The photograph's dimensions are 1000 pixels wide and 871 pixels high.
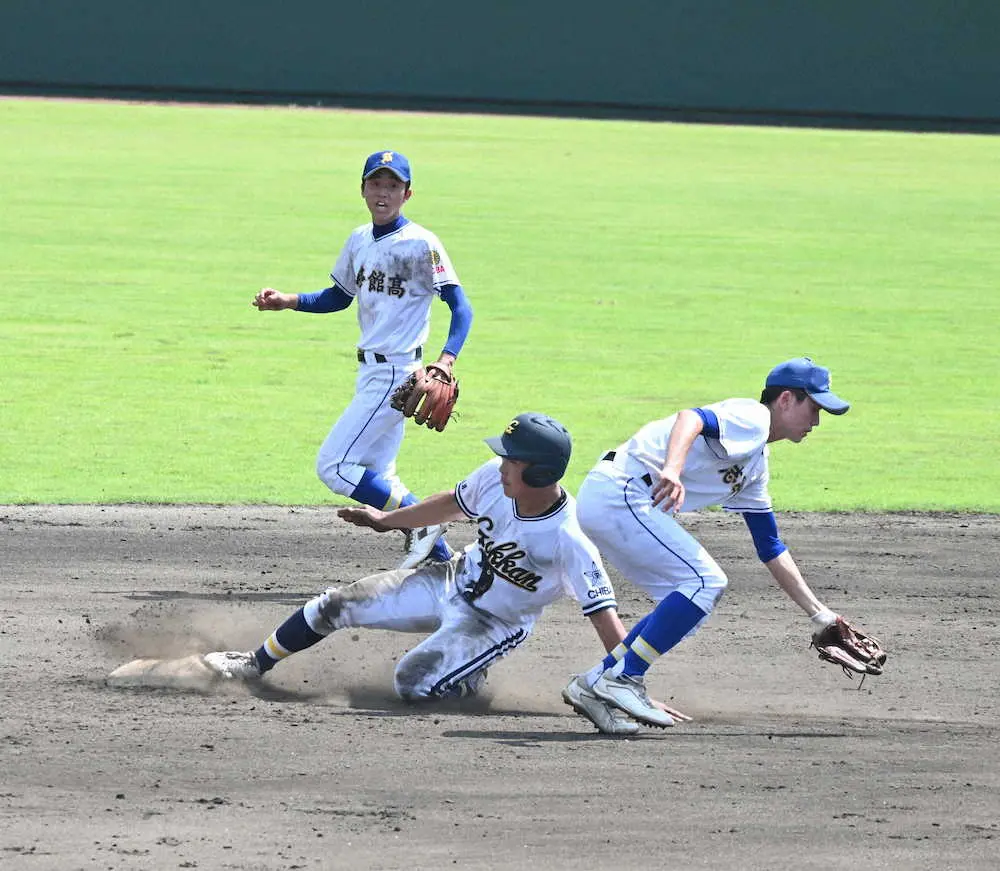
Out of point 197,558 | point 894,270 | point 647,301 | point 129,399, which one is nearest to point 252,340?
point 129,399

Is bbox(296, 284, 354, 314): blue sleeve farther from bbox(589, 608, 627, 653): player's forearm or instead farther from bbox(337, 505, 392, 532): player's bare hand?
bbox(589, 608, 627, 653): player's forearm

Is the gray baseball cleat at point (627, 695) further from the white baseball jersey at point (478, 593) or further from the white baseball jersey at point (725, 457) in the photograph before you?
the white baseball jersey at point (725, 457)

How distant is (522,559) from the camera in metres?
6.29

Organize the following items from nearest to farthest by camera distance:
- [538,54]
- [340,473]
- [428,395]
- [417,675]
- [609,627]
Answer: [609,627], [417,675], [428,395], [340,473], [538,54]

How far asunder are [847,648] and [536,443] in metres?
1.61

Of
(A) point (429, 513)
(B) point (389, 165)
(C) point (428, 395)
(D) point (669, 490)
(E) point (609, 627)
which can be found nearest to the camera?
(D) point (669, 490)

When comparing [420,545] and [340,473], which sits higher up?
[340,473]

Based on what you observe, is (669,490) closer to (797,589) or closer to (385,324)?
(797,589)

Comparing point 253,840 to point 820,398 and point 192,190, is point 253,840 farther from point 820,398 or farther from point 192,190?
point 192,190

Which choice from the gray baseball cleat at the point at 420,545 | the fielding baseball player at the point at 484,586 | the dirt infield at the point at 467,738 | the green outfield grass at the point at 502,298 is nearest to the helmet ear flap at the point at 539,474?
the fielding baseball player at the point at 484,586

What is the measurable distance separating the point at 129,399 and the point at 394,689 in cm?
683

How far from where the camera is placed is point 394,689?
22.2ft

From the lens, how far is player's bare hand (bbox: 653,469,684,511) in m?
5.82

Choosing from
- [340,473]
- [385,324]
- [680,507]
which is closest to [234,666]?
[340,473]
